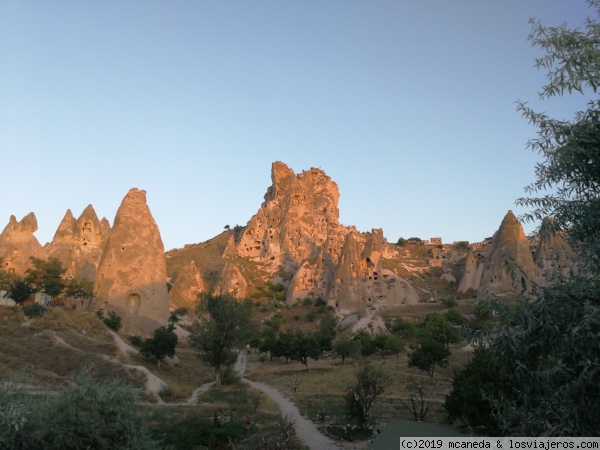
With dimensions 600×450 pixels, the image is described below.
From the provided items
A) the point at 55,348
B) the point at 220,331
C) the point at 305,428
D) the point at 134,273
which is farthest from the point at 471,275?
the point at 55,348

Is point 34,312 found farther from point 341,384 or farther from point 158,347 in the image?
point 341,384

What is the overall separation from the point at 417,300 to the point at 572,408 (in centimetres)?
5120

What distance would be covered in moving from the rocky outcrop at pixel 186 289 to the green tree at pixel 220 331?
23771 mm

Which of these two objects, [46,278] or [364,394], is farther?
[46,278]

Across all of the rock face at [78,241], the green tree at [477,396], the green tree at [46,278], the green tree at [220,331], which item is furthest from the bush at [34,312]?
the rock face at [78,241]

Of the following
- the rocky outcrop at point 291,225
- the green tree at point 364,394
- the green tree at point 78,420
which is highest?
the rocky outcrop at point 291,225

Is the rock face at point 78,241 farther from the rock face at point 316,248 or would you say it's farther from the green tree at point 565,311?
the green tree at point 565,311

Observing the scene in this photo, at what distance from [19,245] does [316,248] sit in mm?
41977

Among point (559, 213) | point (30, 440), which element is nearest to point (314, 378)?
point (30, 440)

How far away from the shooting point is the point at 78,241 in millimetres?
55938

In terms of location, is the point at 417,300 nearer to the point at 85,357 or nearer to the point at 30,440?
the point at 85,357

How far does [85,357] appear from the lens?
21469 millimetres

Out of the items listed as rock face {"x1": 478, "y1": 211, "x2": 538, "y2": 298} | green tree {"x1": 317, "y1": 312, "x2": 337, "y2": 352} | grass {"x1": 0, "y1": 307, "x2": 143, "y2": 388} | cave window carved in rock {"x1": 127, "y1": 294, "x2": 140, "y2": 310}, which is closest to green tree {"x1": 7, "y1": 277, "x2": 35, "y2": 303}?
grass {"x1": 0, "y1": 307, "x2": 143, "y2": 388}

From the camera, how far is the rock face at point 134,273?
34188mm
